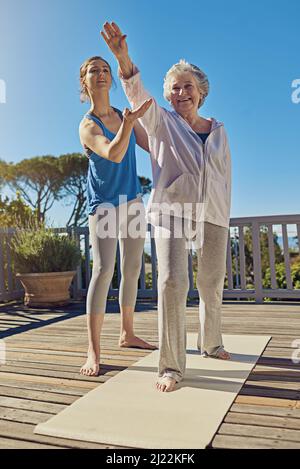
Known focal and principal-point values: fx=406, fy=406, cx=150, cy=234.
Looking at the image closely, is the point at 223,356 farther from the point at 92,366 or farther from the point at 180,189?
the point at 180,189

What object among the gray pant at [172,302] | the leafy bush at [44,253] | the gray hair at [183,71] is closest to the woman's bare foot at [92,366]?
the gray pant at [172,302]

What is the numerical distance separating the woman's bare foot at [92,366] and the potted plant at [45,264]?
2451 mm

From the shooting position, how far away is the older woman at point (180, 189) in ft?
5.09

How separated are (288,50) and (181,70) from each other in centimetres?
1074

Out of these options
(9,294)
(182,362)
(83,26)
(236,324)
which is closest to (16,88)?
(83,26)

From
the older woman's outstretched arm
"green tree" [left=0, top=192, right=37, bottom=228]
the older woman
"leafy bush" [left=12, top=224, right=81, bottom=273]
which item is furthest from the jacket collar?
"green tree" [left=0, top=192, right=37, bottom=228]

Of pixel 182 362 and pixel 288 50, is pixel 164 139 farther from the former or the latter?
pixel 288 50

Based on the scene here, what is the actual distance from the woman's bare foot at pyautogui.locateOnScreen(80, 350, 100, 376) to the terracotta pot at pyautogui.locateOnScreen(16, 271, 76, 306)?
244 cm

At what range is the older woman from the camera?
61.1 inches

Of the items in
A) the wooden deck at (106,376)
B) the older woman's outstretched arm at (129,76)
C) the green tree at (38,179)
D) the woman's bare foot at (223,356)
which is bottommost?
the wooden deck at (106,376)

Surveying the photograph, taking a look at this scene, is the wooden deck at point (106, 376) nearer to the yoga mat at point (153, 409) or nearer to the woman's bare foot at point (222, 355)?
the yoga mat at point (153, 409)

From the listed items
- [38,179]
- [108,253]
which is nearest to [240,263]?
[108,253]

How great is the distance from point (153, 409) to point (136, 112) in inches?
41.4

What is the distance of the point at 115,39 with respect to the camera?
1534mm
